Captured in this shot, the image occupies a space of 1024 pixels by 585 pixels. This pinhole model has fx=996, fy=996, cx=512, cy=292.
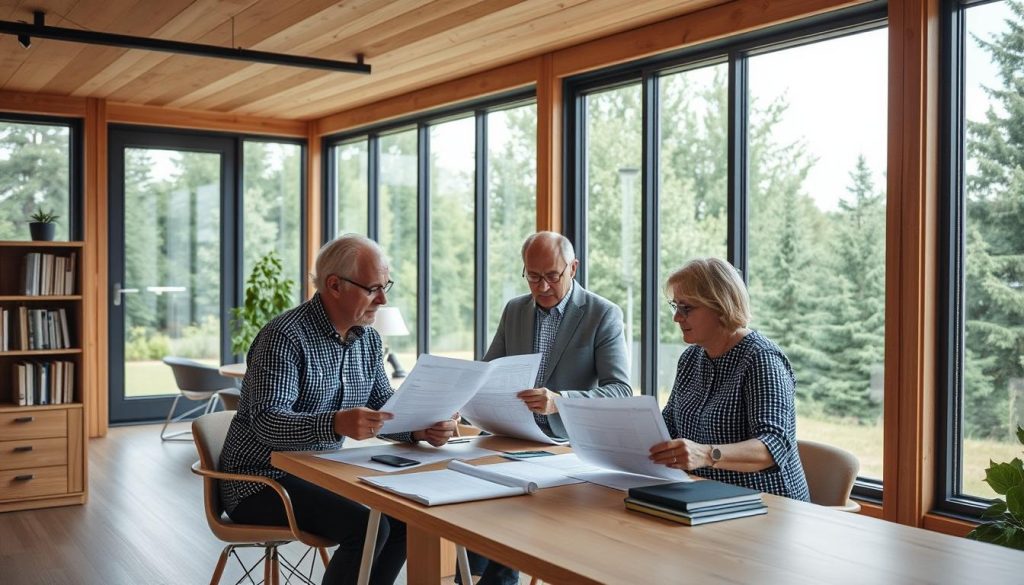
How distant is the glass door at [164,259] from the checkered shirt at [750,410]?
655cm

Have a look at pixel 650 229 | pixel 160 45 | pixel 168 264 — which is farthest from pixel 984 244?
pixel 168 264

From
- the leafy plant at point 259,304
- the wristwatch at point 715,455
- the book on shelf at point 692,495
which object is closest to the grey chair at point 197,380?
the leafy plant at point 259,304

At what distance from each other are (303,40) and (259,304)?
118 inches

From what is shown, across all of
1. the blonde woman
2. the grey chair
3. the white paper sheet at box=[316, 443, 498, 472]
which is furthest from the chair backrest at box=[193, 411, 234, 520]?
the grey chair

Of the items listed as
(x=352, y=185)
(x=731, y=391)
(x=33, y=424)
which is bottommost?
(x=33, y=424)

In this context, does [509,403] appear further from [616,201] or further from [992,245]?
[616,201]

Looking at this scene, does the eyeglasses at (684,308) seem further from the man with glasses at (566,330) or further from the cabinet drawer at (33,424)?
the cabinet drawer at (33,424)

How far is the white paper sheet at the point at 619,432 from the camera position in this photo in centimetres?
221

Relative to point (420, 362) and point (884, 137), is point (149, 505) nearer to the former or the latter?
point (420, 362)

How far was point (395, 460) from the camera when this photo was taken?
2.62m

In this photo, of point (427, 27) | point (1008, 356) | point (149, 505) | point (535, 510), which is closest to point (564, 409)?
point (535, 510)

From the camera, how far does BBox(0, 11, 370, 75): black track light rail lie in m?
4.77

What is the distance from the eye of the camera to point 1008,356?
12.6 ft

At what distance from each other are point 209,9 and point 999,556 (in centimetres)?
432
